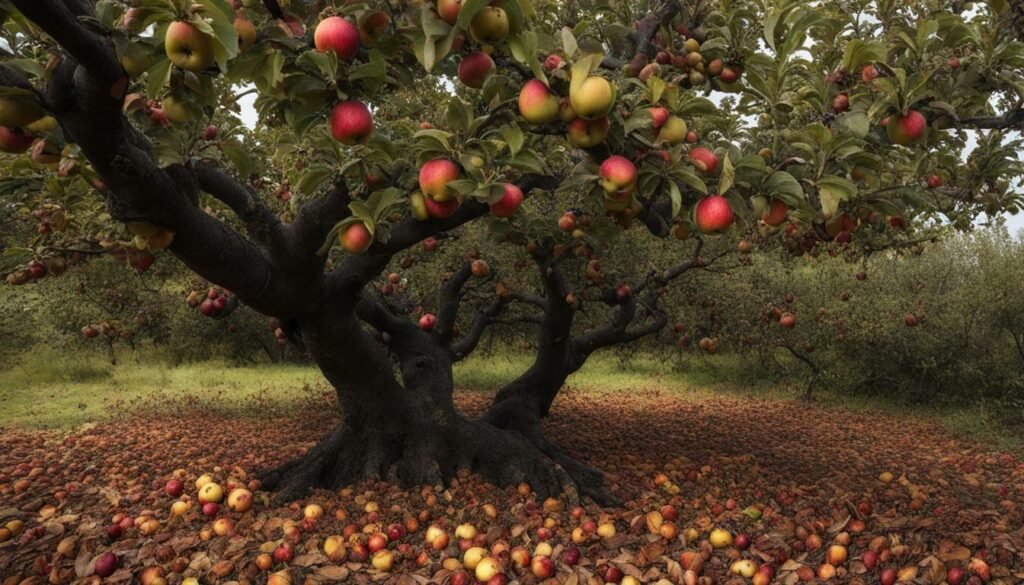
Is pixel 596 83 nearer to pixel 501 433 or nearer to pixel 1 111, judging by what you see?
pixel 1 111

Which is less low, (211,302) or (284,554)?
(211,302)

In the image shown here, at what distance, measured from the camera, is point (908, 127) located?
3.40 meters

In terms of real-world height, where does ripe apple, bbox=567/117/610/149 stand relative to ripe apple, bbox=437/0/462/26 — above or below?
below

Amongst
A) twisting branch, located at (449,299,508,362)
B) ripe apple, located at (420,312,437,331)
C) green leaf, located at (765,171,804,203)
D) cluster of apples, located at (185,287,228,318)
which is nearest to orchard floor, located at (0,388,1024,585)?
cluster of apples, located at (185,287,228,318)

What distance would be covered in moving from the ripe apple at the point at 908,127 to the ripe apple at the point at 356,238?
9.63ft

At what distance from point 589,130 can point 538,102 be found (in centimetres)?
27

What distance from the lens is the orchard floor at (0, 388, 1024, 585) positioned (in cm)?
456

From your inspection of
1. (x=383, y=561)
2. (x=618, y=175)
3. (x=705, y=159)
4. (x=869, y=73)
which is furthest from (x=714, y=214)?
(x=383, y=561)

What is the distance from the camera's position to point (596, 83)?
2506 millimetres

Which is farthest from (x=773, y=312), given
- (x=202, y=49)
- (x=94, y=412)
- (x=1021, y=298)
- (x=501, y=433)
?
(x=94, y=412)

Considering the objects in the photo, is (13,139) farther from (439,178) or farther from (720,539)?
(720,539)

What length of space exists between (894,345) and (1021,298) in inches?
105

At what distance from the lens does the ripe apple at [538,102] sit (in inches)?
105

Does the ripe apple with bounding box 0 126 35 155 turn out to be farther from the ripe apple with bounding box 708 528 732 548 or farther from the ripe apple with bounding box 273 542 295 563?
the ripe apple with bounding box 708 528 732 548
